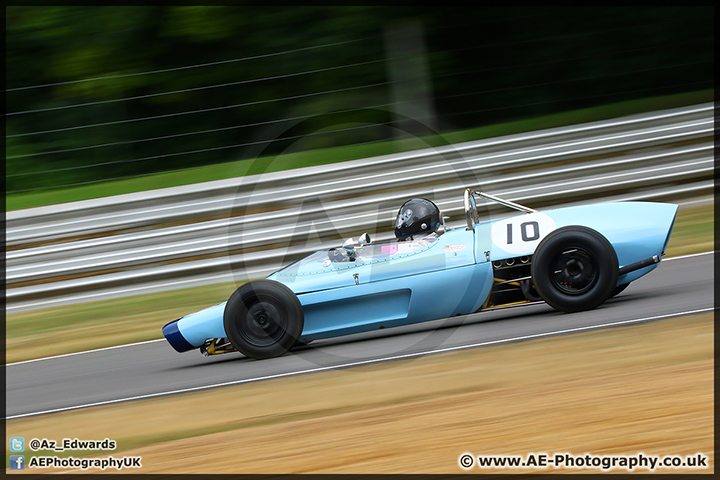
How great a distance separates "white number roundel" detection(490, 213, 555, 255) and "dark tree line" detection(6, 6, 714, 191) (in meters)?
4.32

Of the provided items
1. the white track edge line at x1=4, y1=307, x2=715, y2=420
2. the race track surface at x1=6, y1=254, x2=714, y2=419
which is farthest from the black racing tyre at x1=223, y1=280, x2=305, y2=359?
the white track edge line at x1=4, y1=307, x2=715, y2=420

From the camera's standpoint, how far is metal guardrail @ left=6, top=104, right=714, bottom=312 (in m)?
8.85

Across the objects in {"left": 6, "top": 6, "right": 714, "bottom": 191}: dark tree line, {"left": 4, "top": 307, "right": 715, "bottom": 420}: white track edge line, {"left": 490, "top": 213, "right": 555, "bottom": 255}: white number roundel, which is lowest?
{"left": 4, "top": 307, "right": 715, "bottom": 420}: white track edge line

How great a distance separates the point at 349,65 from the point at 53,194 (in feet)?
13.5

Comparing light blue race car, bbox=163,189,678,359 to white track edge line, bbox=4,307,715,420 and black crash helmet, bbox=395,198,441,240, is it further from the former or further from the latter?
white track edge line, bbox=4,307,715,420

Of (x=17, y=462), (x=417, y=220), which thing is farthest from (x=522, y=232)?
(x=17, y=462)

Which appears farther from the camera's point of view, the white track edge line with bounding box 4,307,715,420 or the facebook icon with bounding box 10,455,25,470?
the white track edge line with bounding box 4,307,715,420

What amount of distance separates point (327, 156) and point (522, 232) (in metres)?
4.65

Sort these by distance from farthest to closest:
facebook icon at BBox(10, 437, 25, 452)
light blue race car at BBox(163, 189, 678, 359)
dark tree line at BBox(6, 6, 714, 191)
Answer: dark tree line at BBox(6, 6, 714, 191), light blue race car at BBox(163, 189, 678, 359), facebook icon at BBox(10, 437, 25, 452)

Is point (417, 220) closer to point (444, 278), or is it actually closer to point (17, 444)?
point (444, 278)

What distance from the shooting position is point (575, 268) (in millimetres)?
5129

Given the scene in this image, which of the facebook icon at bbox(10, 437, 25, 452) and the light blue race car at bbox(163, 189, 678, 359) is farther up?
the light blue race car at bbox(163, 189, 678, 359)

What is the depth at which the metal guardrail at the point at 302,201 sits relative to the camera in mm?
8852

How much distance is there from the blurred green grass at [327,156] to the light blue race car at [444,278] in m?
4.12
